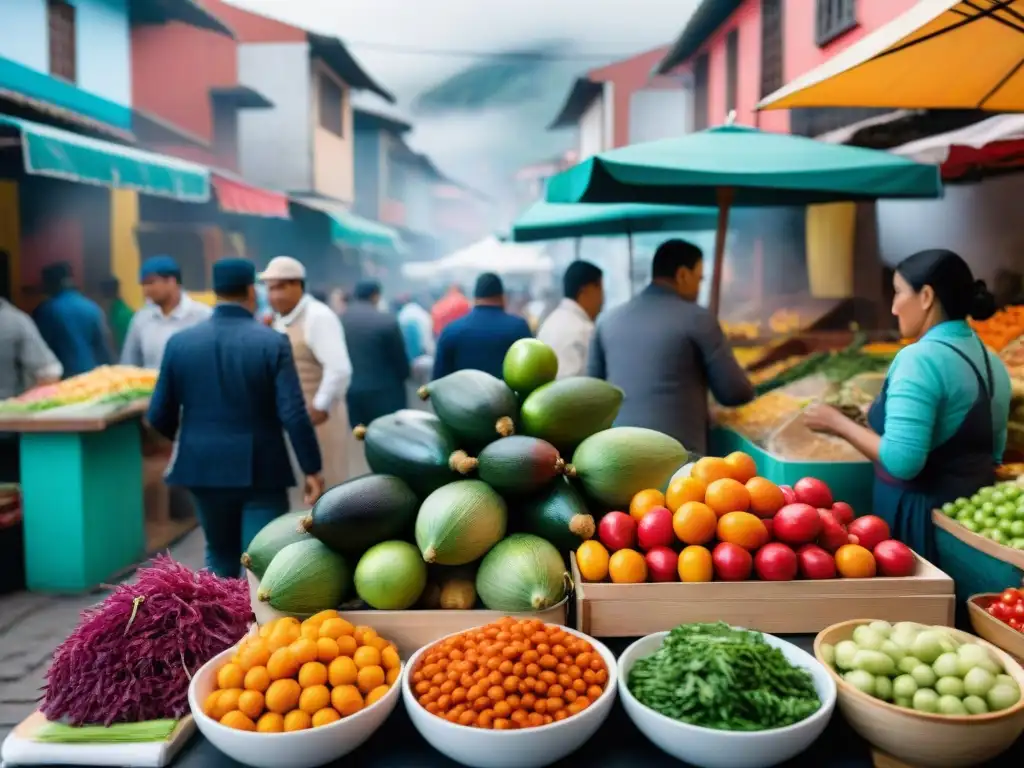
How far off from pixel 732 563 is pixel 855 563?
0.30m

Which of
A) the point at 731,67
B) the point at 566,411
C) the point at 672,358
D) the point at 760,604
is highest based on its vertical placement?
the point at 731,67

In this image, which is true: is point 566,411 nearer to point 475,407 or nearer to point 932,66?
point 475,407

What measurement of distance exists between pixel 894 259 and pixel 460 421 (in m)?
7.58

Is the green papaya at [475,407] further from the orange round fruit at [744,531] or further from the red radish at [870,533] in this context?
the red radish at [870,533]

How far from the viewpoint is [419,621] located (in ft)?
6.13

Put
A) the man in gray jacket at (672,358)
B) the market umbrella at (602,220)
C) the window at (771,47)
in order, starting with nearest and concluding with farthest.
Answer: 1. the man in gray jacket at (672,358)
2. the market umbrella at (602,220)
3. the window at (771,47)

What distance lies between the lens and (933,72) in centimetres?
358

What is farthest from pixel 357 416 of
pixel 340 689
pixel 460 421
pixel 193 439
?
pixel 340 689

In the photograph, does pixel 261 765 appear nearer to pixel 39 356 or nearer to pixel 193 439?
pixel 193 439

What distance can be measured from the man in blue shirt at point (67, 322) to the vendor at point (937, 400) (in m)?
6.65

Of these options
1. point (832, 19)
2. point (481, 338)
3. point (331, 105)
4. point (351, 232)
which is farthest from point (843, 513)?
point (331, 105)

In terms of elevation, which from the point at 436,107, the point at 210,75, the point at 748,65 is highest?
the point at 436,107

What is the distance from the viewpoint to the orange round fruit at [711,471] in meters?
2.07

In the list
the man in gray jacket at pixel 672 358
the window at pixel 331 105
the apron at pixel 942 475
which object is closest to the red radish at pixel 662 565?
the apron at pixel 942 475
